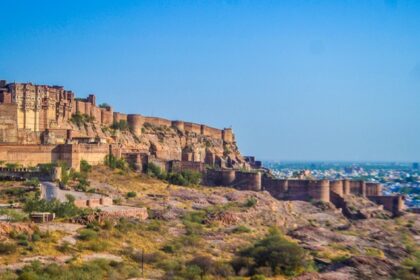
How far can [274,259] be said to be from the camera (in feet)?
76.6

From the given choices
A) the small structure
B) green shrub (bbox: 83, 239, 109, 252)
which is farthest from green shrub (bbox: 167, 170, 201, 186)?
green shrub (bbox: 83, 239, 109, 252)

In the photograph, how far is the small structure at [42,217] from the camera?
23.0m

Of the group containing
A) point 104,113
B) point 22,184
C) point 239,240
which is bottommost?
point 239,240

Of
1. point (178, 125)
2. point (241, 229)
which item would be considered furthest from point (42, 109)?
point (178, 125)

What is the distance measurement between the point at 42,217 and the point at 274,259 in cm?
809

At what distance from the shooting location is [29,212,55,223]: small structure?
23.0 m

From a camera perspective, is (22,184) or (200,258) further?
(22,184)

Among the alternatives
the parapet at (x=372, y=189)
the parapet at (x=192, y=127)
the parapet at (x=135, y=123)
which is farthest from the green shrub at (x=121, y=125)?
the parapet at (x=372, y=189)

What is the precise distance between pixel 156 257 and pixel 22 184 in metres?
9.54

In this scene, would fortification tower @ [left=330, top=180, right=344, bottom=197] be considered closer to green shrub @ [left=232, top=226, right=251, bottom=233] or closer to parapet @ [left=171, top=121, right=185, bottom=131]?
parapet @ [left=171, top=121, right=185, bottom=131]

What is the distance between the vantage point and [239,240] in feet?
89.3

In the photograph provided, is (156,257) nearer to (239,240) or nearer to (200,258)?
(200,258)

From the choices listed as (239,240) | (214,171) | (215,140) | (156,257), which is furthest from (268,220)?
(215,140)

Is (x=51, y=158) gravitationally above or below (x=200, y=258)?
above
